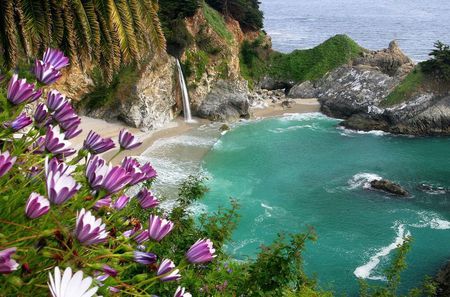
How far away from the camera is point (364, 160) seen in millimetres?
31609

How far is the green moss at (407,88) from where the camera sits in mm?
39969

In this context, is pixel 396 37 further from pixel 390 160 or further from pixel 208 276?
pixel 208 276

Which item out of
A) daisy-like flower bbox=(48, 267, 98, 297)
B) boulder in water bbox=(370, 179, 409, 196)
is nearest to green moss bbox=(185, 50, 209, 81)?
boulder in water bbox=(370, 179, 409, 196)

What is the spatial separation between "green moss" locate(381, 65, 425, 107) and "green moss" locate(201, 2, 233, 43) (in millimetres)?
15462

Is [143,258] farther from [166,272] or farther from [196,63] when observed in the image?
[196,63]

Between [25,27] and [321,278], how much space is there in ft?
45.2

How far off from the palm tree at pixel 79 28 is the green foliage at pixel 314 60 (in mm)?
42555

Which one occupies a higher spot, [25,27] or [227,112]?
[25,27]

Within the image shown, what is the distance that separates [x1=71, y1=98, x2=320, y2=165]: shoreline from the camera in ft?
92.7

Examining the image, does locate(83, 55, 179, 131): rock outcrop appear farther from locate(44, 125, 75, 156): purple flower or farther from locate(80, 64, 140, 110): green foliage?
locate(44, 125, 75, 156): purple flower

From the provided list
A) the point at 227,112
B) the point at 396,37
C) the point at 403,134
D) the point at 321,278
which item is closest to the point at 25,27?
the point at 321,278

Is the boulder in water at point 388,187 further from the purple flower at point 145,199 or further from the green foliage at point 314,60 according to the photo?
the green foliage at point 314,60


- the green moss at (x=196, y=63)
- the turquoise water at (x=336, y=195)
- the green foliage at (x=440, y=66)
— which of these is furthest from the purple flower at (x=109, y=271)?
the green foliage at (x=440, y=66)

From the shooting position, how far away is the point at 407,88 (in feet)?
133
